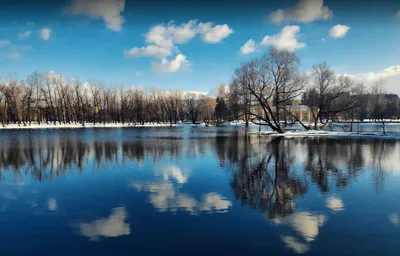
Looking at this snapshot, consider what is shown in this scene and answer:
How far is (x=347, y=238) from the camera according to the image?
6.48 metres

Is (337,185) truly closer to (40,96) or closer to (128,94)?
(40,96)

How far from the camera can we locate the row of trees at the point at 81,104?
86625 millimetres

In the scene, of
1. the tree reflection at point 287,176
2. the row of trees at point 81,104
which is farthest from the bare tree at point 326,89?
the row of trees at point 81,104

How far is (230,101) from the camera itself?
68875 millimetres

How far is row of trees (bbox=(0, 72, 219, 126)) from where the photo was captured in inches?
3410

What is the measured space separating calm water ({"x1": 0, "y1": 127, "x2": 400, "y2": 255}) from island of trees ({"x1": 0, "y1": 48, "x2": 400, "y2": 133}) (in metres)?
30.9

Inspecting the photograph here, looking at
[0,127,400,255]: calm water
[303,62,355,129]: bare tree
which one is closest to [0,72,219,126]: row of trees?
[303,62,355,129]: bare tree

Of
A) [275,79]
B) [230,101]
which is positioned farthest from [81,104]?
[275,79]

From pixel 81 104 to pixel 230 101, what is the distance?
5860 cm

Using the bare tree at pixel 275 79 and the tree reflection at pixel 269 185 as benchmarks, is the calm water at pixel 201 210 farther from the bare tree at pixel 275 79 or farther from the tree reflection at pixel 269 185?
the bare tree at pixel 275 79

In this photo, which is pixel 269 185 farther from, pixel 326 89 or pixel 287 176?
pixel 326 89

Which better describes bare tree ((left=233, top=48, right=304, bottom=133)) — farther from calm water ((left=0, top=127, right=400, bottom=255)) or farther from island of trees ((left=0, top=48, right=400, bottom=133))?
calm water ((left=0, top=127, right=400, bottom=255))

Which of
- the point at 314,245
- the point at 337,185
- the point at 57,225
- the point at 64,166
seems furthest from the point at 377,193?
the point at 64,166

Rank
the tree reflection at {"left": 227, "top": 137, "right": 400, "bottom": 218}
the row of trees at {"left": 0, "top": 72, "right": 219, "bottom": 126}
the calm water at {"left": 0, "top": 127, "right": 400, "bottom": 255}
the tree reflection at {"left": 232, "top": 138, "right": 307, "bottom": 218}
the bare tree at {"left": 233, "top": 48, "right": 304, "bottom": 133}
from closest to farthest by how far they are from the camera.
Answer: the calm water at {"left": 0, "top": 127, "right": 400, "bottom": 255}
the tree reflection at {"left": 232, "top": 138, "right": 307, "bottom": 218}
the tree reflection at {"left": 227, "top": 137, "right": 400, "bottom": 218}
the bare tree at {"left": 233, "top": 48, "right": 304, "bottom": 133}
the row of trees at {"left": 0, "top": 72, "right": 219, "bottom": 126}
